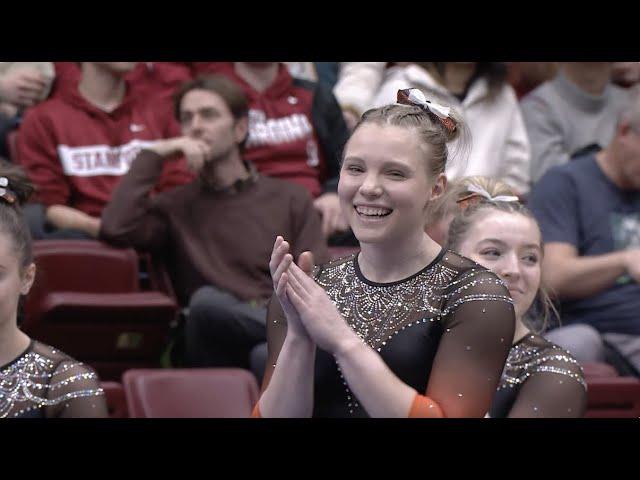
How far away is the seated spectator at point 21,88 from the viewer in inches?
173

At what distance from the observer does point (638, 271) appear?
3713 mm

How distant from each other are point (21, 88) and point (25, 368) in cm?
235

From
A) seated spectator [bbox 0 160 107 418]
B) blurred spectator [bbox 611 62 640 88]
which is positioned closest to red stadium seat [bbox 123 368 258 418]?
seated spectator [bbox 0 160 107 418]

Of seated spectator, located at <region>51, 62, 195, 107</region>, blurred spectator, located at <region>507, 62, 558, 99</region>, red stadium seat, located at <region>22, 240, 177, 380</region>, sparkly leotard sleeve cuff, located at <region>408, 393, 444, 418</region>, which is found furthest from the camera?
blurred spectator, located at <region>507, 62, 558, 99</region>

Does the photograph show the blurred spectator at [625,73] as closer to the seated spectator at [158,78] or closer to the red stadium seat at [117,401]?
the seated spectator at [158,78]

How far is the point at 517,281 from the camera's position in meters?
2.55

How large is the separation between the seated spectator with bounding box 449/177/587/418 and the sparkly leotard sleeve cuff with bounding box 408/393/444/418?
0.49 meters

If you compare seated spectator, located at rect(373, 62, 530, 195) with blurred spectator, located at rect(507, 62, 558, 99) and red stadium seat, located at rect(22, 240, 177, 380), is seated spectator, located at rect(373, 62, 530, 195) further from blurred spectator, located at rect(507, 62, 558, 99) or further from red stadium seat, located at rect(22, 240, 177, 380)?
red stadium seat, located at rect(22, 240, 177, 380)

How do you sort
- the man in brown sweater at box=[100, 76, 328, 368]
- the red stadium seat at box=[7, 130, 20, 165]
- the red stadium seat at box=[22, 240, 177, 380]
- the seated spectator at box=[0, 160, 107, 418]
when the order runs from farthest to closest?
1. the red stadium seat at box=[7, 130, 20, 165]
2. the man in brown sweater at box=[100, 76, 328, 368]
3. the red stadium seat at box=[22, 240, 177, 380]
4. the seated spectator at box=[0, 160, 107, 418]

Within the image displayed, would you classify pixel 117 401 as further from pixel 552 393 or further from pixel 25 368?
pixel 552 393

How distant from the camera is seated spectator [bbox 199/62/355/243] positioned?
4.43 m

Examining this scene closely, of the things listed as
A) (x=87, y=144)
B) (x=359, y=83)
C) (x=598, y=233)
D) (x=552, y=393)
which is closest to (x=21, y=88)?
(x=87, y=144)

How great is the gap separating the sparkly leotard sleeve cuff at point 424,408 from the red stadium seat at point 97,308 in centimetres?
171
